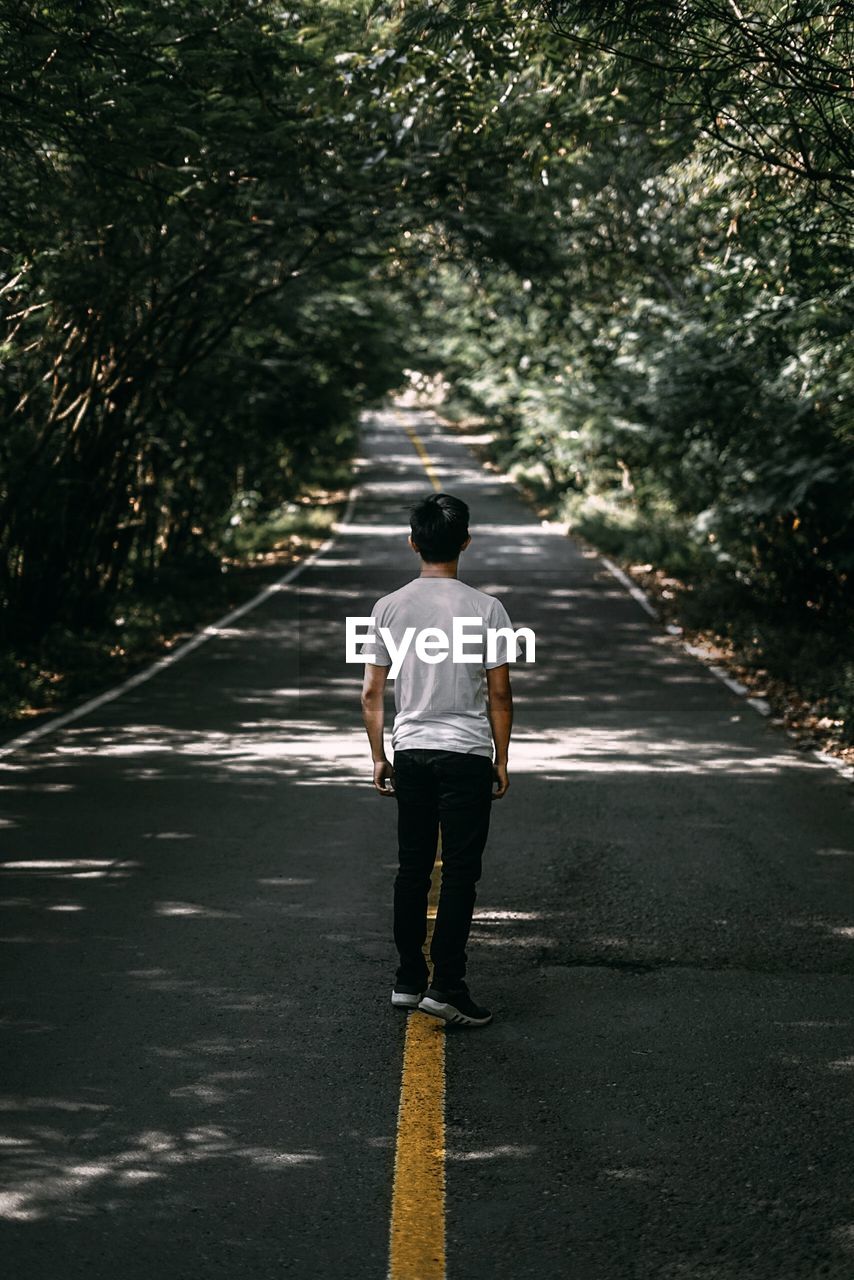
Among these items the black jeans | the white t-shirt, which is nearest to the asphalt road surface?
the black jeans

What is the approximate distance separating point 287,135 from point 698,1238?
35.6 feet

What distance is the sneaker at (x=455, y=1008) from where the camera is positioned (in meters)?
5.59

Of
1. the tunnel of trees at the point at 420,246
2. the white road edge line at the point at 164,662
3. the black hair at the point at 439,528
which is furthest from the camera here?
the white road edge line at the point at 164,662

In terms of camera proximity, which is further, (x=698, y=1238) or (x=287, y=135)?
(x=287, y=135)

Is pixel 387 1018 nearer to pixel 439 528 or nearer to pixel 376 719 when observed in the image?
pixel 376 719

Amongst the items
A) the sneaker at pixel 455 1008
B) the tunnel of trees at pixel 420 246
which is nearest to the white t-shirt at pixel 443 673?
the sneaker at pixel 455 1008

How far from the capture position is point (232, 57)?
10.8 m

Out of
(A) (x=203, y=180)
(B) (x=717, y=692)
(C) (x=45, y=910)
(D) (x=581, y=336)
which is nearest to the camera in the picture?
(C) (x=45, y=910)

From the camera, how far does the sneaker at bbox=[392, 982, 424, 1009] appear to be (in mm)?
5797

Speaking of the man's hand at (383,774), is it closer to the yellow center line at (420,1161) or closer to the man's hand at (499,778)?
the man's hand at (499,778)

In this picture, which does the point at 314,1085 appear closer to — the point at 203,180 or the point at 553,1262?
the point at 553,1262

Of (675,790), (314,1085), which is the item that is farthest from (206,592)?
(314,1085)

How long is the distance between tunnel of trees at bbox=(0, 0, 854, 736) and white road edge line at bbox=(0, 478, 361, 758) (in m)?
1.36

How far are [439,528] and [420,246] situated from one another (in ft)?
46.8
